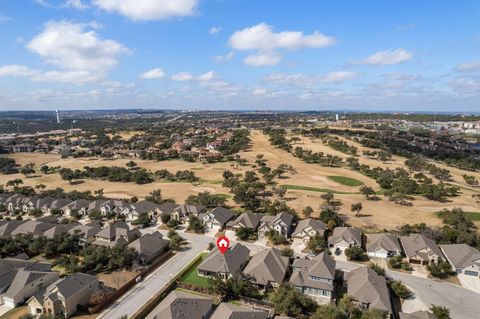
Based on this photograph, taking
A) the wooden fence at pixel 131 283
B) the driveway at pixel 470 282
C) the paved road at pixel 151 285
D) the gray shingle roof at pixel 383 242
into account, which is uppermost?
the gray shingle roof at pixel 383 242

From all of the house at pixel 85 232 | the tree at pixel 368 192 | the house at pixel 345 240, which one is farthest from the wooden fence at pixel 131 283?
the tree at pixel 368 192

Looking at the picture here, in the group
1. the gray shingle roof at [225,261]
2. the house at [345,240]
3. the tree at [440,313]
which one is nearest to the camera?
the tree at [440,313]

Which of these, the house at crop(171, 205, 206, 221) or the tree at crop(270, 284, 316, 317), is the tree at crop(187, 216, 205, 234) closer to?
the house at crop(171, 205, 206, 221)

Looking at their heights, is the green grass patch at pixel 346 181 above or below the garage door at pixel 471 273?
above

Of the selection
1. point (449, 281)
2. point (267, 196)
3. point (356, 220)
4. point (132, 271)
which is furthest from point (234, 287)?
point (267, 196)

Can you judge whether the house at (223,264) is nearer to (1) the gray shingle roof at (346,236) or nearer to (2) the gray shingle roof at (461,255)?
(1) the gray shingle roof at (346,236)

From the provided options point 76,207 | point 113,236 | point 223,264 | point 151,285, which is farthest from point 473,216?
point 76,207
